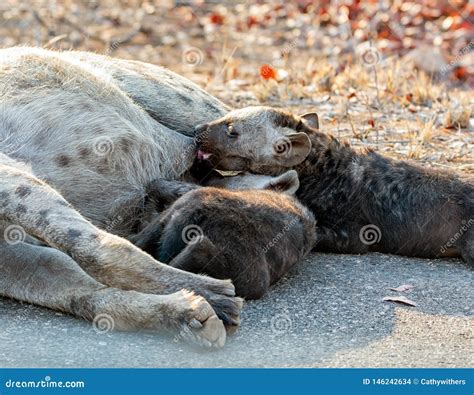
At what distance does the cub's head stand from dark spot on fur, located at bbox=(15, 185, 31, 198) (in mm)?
1528

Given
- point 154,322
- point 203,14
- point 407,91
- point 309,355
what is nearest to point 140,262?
point 154,322

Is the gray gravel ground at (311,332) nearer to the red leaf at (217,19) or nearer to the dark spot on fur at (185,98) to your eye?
the dark spot on fur at (185,98)

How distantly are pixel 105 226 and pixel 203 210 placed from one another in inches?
34.9

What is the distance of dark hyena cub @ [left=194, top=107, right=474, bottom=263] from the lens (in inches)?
233

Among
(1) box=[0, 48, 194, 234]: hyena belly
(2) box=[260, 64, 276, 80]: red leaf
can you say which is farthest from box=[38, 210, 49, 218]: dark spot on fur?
(2) box=[260, 64, 276, 80]: red leaf

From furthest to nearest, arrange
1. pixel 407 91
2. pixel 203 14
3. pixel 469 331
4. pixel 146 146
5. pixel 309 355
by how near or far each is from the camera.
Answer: pixel 203 14 < pixel 407 91 < pixel 146 146 < pixel 469 331 < pixel 309 355

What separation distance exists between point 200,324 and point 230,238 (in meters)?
0.58

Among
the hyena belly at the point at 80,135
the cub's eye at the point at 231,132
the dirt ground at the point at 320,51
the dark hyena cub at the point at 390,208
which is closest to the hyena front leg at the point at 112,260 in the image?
the hyena belly at the point at 80,135

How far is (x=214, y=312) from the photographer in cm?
441

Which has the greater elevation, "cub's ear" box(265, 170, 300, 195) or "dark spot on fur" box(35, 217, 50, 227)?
"dark spot on fur" box(35, 217, 50, 227)

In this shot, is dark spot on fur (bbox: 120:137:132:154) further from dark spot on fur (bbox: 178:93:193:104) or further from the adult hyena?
dark spot on fur (bbox: 178:93:193:104)

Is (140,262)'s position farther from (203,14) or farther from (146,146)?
(203,14)

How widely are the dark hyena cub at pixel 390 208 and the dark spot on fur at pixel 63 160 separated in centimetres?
95

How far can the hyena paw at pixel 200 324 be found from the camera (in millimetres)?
4344
